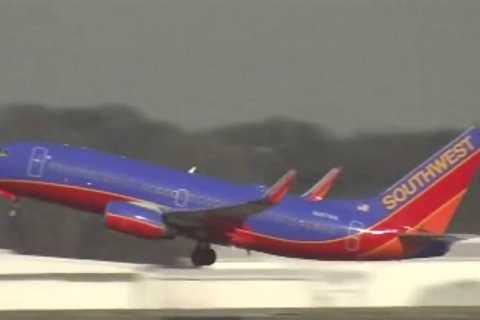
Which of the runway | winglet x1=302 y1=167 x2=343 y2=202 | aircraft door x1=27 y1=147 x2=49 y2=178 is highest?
winglet x1=302 y1=167 x2=343 y2=202

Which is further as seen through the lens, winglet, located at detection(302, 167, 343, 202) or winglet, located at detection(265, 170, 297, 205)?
winglet, located at detection(302, 167, 343, 202)

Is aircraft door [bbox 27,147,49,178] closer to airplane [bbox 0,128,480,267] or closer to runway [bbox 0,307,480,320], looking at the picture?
airplane [bbox 0,128,480,267]

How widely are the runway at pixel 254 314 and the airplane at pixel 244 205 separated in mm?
21328

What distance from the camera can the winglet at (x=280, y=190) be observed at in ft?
179

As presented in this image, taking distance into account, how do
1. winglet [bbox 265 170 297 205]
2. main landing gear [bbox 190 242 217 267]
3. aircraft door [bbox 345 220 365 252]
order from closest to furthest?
winglet [bbox 265 170 297 205]
aircraft door [bbox 345 220 365 252]
main landing gear [bbox 190 242 217 267]

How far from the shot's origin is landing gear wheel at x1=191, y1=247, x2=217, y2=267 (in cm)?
5917

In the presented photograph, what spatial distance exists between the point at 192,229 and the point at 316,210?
526cm

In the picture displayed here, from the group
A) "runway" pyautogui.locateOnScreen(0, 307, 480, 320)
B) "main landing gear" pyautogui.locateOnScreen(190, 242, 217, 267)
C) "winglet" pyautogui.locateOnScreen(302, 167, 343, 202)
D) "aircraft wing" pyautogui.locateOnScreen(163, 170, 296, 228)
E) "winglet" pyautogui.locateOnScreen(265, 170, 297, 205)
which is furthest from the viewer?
"winglet" pyautogui.locateOnScreen(302, 167, 343, 202)

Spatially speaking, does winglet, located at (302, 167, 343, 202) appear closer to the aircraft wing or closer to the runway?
the aircraft wing

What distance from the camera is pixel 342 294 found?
113 ft

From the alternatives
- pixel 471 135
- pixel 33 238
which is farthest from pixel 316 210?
pixel 33 238

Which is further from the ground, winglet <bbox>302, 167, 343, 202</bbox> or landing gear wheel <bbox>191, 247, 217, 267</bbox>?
winglet <bbox>302, 167, 343, 202</bbox>

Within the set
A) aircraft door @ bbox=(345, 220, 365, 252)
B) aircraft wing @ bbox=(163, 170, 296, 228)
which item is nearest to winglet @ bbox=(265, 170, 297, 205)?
aircraft wing @ bbox=(163, 170, 296, 228)

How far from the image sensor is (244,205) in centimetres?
5728
